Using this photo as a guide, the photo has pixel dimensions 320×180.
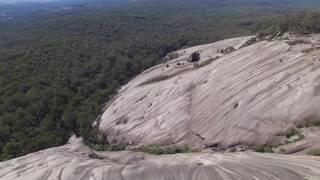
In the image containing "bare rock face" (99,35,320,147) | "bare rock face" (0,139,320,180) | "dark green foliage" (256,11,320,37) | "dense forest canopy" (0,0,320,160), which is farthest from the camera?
"dense forest canopy" (0,0,320,160)

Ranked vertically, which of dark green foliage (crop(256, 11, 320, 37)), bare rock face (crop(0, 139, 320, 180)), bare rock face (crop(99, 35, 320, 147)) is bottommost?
bare rock face (crop(0, 139, 320, 180))

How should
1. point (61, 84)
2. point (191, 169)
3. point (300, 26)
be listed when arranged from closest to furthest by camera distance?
point (191, 169), point (300, 26), point (61, 84)

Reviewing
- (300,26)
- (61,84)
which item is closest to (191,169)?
(300,26)

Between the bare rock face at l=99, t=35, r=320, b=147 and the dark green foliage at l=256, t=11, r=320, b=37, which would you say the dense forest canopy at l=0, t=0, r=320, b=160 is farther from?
the dark green foliage at l=256, t=11, r=320, b=37

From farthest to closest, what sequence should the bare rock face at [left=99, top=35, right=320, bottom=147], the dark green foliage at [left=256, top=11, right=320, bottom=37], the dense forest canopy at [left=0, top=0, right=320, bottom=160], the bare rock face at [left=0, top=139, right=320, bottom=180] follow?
1. the dense forest canopy at [left=0, top=0, right=320, bottom=160]
2. the dark green foliage at [left=256, top=11, right=320, bottom=37]
3. the bare rock face at [left=99, top=35, right=320, bottom=147]
4. the bare rock face at [left=0, top=139, right=320, bottom=180]

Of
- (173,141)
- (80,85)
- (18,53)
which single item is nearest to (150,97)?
(173,141)

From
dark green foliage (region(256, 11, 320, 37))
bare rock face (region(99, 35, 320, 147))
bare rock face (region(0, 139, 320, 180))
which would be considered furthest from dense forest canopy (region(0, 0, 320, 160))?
dark green foliage (region(256, 11, 320, 37))

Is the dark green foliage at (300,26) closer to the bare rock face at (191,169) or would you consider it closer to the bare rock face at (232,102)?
the bare rock face at (232,102)

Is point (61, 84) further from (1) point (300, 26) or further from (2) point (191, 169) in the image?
(2) point (191, 169)
